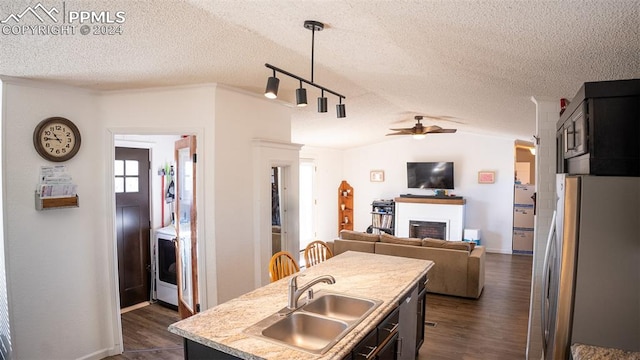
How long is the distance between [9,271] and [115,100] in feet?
5.19

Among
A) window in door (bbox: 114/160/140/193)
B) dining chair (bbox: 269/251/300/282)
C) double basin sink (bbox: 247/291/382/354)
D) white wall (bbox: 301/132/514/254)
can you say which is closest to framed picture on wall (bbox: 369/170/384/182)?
white wall (bbox: 301/132/514/254)

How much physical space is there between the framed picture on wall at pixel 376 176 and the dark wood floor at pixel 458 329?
4005mm

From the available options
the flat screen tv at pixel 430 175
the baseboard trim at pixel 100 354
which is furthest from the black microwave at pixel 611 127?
the flat screen tv at pixel 430 175

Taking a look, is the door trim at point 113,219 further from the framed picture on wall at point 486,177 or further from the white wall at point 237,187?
the framed picture on wall at point 486,177

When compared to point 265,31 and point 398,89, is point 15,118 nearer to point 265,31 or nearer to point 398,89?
point 265,31

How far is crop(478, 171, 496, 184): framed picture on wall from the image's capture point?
7.68 m

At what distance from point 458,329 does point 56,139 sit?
426 centimetres

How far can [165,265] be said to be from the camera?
446cm

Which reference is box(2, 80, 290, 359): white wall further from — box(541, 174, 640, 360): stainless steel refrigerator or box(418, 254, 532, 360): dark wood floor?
box(541, 174, 640, 360): stainless steel refrigerator

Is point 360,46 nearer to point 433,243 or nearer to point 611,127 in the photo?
point 611,127

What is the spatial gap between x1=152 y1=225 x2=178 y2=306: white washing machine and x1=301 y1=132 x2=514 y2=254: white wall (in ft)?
12.7

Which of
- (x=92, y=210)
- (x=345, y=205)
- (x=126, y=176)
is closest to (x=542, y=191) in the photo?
(x=92, y=210)

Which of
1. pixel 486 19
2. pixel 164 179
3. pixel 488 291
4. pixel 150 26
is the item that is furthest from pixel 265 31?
pixel 488 291

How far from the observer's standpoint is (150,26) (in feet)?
6.44
